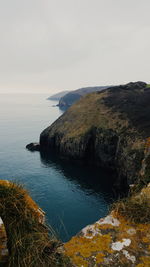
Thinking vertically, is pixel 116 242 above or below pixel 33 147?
above

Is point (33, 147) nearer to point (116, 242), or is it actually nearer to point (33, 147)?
point (33, 147)

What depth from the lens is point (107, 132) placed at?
77.6 metres

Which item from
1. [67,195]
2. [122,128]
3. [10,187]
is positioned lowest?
[67,195]

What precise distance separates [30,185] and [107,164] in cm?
3152

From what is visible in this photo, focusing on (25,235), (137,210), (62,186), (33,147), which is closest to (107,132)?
(62,186)

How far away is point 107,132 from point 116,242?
239 ft

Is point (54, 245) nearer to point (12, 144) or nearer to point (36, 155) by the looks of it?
point (36, 155)

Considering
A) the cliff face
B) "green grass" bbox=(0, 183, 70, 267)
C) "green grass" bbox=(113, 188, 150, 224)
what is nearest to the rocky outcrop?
the cliff face

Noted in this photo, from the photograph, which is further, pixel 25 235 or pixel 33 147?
pixel 33 147

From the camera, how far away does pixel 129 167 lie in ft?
182

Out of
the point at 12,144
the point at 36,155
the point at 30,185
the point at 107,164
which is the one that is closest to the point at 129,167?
the point at 107,164

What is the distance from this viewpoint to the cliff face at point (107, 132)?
194ft

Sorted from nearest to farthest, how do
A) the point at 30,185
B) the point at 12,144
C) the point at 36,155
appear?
the point at 30,185, the point at 36,155, the point at 12,144

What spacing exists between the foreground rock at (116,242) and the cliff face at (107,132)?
150 feet
